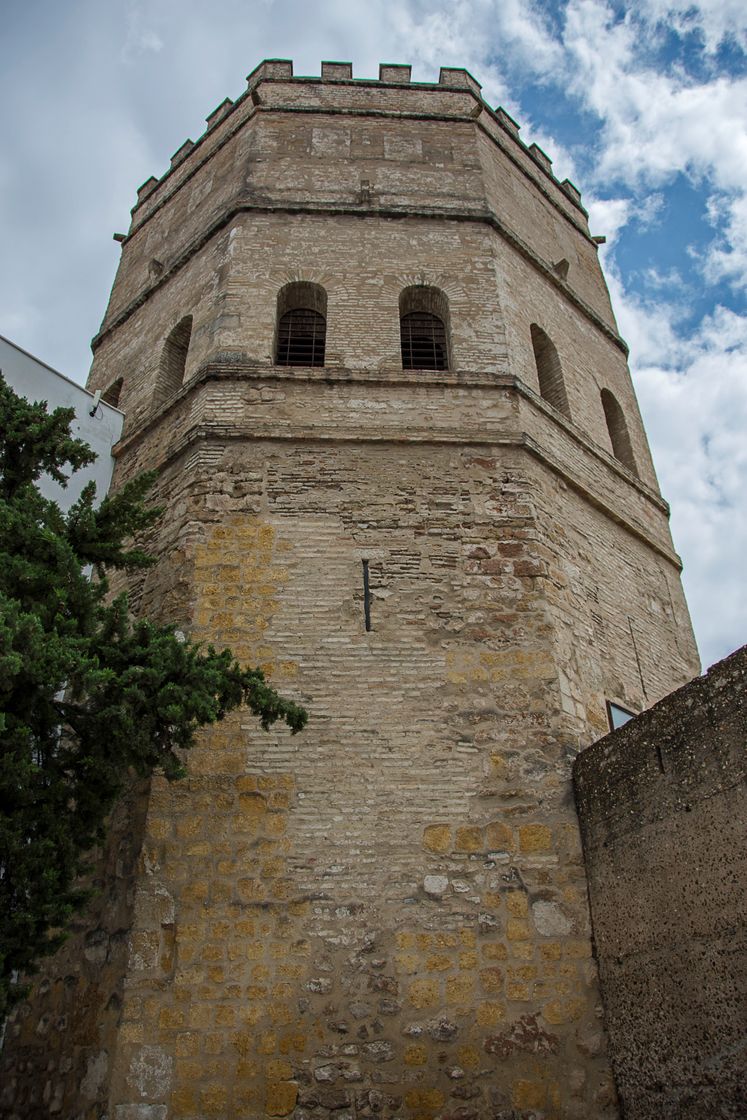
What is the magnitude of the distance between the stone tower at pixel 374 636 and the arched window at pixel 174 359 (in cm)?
3

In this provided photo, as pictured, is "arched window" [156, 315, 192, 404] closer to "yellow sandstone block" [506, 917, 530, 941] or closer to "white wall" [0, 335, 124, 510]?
"white wall" [0, 335, 124, 510]

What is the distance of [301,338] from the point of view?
9250 mm

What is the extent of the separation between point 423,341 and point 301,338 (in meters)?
1.25

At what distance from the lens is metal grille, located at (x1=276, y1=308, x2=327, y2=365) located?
9.09 meters

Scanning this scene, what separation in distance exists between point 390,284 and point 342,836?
19.4 feet

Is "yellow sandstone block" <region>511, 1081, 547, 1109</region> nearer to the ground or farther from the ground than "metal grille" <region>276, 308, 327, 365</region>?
nearer to the ground

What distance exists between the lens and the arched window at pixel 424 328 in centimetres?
914

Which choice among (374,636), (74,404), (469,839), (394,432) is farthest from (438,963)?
(74,404)

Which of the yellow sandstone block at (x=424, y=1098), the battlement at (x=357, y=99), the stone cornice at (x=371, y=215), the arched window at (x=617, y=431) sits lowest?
the yellow sandstone block at (x=424, y=1098)

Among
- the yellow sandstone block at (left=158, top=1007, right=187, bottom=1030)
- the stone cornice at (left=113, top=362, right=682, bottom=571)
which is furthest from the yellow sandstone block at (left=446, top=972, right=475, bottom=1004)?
the stone cornice at (left=113, top=362, right=682, bottom=571)

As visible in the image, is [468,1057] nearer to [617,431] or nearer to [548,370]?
[548,370]

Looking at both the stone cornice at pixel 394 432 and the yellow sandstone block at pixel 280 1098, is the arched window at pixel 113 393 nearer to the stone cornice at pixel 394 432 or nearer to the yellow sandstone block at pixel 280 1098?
the stone cornice at pixel 394 432

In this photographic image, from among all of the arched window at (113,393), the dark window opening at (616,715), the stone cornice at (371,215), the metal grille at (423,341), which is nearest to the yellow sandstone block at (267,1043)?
the dark window opening at (616,715)

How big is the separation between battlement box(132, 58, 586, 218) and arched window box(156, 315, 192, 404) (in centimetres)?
372
